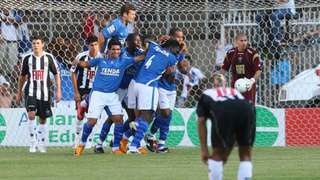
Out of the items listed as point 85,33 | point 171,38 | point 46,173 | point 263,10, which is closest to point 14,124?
point 85,33

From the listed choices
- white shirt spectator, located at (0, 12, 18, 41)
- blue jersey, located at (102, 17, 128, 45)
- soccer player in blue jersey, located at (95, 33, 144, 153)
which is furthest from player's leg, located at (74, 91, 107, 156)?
white shirt spectator, located at (0, 12, 18, 41)

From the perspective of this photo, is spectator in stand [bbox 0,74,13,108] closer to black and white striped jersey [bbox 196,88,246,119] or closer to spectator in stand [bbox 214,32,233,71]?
spectator in stand [bbox 214,32,233,71]

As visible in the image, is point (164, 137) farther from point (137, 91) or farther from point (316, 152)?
point (316, 152)

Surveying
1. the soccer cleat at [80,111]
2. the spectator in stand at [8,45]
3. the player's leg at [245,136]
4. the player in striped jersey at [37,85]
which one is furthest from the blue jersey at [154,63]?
the player's leg at [245,136]

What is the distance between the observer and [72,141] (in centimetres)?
2005

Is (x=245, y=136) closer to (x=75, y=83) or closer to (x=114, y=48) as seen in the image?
(x=114, y=48)

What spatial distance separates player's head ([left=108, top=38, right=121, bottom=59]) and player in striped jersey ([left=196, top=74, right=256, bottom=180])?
21.9 ft

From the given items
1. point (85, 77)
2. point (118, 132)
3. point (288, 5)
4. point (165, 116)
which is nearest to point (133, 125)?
point (118, 132)

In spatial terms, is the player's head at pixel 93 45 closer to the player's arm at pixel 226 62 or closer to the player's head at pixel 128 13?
the player's head at pixel 128 13

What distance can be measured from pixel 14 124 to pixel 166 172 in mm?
7902

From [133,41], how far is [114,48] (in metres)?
0.70

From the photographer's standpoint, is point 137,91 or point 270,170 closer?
point 270,170

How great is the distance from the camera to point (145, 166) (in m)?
13.7

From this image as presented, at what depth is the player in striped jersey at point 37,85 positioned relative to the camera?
17672 mm
